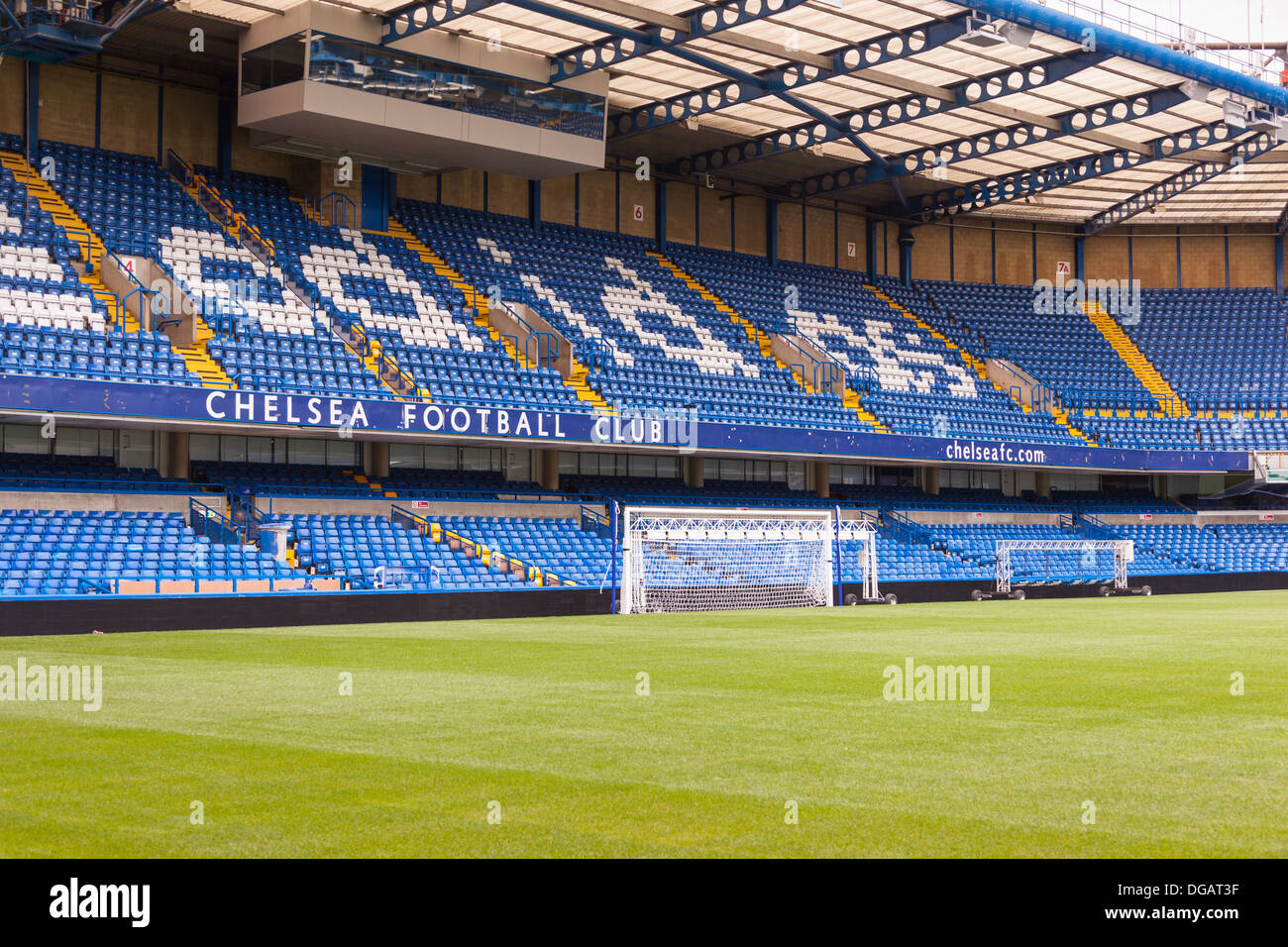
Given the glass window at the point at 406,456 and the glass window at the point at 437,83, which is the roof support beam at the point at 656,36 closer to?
the glass window at the point at 437,83

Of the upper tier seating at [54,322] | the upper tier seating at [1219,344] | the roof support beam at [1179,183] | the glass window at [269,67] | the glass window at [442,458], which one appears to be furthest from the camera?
the upper tier seating at [1219,344]

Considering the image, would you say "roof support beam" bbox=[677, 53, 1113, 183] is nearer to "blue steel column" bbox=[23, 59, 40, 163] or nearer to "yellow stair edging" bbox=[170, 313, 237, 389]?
"yellow stair edging" bbox=[170, 313, 237, 389]

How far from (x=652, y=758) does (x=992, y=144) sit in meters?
39.0

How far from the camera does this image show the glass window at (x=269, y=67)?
113 ft

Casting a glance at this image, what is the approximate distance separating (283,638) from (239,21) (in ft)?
64.1

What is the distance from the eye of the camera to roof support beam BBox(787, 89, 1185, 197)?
132 ft

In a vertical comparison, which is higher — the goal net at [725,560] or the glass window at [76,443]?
the glass window at [76,443]

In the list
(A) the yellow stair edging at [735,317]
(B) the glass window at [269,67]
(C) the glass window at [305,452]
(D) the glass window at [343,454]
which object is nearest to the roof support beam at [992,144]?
(A) the yellow stair edging at [735,317]

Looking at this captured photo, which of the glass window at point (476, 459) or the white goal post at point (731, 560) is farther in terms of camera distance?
the glass window at point (476, 459)

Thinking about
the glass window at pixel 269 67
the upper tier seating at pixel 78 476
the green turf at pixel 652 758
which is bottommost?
the green turf at pixel 652 758

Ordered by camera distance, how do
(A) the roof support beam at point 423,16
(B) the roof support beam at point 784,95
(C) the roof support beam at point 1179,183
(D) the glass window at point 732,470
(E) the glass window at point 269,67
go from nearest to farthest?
(A) the roof support beam at point 423,16 < (E) the glass window at point 269,67 < (B) the roof support beam at point 784,95 < (D) the glass window at point 732,470 < (C) the roof support beam at point 1179,183

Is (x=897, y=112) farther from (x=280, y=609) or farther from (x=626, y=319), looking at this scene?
(x=280, y=609)

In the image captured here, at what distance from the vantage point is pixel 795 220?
2076 inches

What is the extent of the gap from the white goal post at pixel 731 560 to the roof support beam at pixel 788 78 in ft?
37.8
